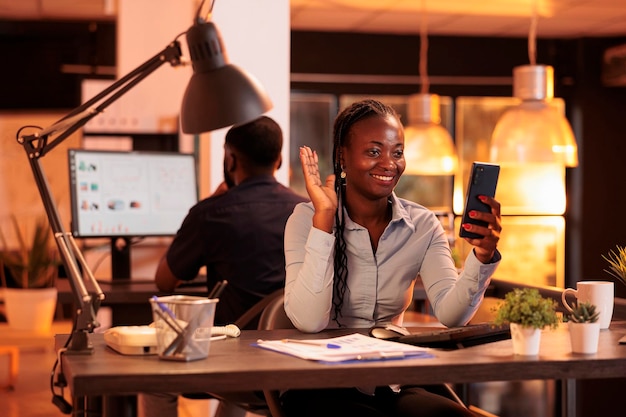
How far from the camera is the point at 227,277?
345 cm

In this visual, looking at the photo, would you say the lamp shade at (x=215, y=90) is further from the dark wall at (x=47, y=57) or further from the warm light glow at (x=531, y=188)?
the warm light glow at (x=531, y=188)

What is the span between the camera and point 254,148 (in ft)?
11.7

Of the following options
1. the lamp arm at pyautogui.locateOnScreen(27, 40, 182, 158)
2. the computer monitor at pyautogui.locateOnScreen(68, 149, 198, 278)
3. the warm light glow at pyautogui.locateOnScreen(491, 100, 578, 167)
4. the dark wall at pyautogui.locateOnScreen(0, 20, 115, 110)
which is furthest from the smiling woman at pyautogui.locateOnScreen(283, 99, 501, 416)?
the dark wall at pyautogui.locateOnScreen(0, 20, 115, 110)

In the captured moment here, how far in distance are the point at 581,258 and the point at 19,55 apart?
5.57m

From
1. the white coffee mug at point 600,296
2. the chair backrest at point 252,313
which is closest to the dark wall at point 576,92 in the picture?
the chair backrest at point 252,313

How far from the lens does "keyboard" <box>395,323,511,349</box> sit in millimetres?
2000

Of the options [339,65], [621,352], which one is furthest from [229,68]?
[339,65]

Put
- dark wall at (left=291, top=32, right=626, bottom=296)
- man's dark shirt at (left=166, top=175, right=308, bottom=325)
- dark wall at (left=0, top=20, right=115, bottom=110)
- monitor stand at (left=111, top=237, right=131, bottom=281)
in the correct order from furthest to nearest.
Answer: dark wall at (left=291, top=32, right=626, bottom=296) → dark wall at (left=0, top=20, right=115, bottom=110) → monitor stand at (left=111, top=237, right=131, bottom=281) → man's dark shirt at (left=166, top=175, right=308, bottom=325)

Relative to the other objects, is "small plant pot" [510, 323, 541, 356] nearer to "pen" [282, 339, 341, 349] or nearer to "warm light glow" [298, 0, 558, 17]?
"pen" [282, 339, 341, 349]

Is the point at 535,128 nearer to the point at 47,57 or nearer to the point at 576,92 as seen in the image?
the point at 576,92

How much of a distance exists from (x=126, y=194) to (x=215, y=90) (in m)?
2.25

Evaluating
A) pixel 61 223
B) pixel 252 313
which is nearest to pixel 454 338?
pixel 61 223

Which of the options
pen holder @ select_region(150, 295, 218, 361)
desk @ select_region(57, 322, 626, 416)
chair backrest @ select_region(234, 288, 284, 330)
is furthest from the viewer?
chair backrest @ select_region(234, 288, 284, 330)

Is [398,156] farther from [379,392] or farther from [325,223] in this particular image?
[379,392]
